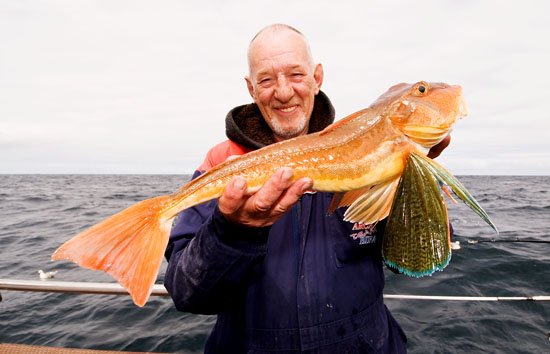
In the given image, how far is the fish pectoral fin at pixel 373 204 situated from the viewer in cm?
212

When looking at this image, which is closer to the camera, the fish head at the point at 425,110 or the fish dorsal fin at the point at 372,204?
the fish head at the point at 425,110

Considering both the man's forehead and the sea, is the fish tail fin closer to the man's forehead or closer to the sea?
the man's forehead

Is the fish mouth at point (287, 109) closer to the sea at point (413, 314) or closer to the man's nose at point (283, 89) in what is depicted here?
the man's nose at point (283, 89)

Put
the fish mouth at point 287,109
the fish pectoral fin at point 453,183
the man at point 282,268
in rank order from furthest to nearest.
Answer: the fish mouth at point 287,109, the man at point 282,268, the fish pectoral fin at point 453,183

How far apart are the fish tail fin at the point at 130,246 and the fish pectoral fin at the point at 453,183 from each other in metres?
1.54

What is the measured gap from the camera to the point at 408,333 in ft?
20.2

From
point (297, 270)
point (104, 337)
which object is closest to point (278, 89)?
point (297, 270)

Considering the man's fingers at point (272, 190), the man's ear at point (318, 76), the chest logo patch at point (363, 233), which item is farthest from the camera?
the man's ear at point (318, 76)

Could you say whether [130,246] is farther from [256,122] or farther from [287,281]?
[256,122]

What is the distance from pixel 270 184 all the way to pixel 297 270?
0.89m

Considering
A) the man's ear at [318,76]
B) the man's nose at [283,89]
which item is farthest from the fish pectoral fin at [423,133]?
the man's ear at [318,76]

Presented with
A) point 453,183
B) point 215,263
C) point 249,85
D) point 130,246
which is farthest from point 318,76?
point 130,246

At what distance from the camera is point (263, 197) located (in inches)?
79.4

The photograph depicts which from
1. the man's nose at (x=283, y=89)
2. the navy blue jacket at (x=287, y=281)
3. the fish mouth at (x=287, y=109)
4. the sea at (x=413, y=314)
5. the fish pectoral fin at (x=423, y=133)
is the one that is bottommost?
the sea at (x=413, y=314)
